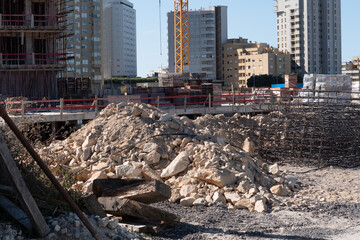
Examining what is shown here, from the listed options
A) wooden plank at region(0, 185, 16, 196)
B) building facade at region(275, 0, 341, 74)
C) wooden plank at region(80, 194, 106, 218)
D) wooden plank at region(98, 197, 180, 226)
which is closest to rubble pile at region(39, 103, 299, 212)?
wooden plank at region(98, 197, 180, 226)

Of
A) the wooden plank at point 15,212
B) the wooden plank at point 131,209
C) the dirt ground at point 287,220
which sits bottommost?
the dirt ground at point 287,220

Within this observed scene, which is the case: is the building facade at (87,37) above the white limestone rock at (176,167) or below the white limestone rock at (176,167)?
above

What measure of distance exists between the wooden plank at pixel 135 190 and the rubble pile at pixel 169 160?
1262 mm

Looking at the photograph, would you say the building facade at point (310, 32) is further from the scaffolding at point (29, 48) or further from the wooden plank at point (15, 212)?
the wooden plank at point (15, 212)

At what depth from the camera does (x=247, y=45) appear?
12875 centimetres

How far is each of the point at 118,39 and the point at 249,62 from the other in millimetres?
51043

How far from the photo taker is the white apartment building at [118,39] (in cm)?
15050

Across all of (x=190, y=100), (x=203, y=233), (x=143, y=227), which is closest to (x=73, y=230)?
(x=143, y=227)

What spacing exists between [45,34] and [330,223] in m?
31.8

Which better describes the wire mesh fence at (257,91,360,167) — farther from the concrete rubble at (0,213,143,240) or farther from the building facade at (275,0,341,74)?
the building facade at (275,0,341,74)

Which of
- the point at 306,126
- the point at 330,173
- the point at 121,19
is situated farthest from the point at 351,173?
the point at 121,19

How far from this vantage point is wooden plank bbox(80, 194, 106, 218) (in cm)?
1066

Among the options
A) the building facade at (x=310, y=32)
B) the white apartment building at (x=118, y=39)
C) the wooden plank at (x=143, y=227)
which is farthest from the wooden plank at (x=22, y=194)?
the white apartment building at (x=118, y=39)

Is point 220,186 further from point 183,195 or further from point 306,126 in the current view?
point 306,126
